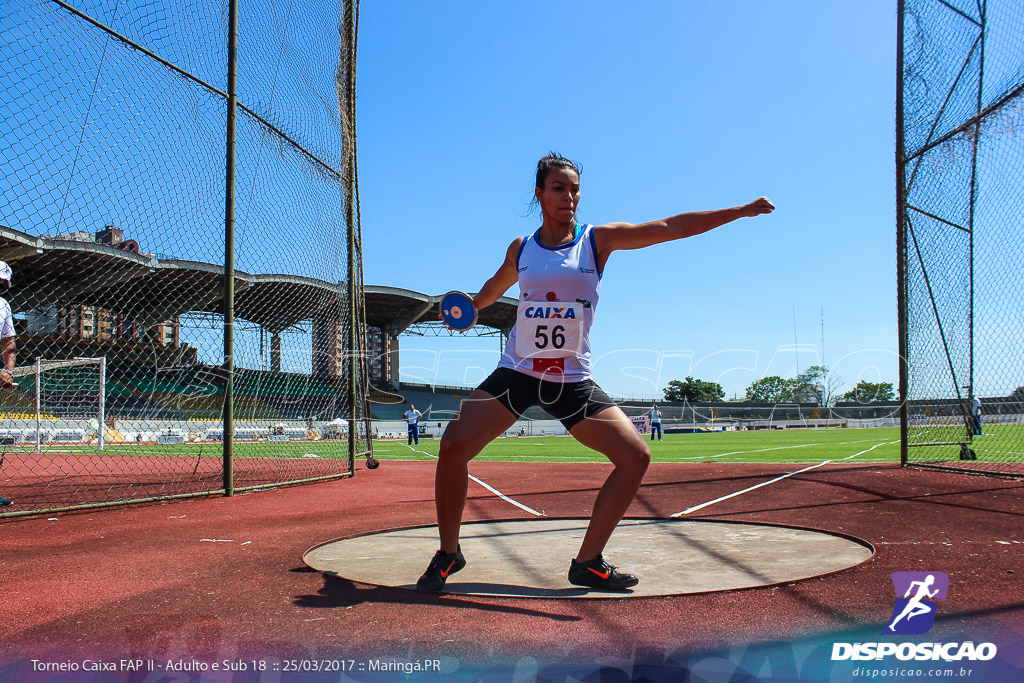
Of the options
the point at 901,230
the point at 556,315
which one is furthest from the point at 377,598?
the point at 901,230

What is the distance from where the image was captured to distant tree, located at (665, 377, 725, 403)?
104m

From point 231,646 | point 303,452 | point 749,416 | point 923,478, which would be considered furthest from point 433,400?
point 231,646

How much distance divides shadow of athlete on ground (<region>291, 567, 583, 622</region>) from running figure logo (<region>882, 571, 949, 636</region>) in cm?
118

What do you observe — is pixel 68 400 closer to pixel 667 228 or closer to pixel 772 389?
pixel 667 228

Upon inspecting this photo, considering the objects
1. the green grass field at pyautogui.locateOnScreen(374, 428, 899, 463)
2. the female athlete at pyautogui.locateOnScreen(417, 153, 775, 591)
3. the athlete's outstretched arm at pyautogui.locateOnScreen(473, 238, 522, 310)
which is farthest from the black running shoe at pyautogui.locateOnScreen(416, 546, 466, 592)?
the green grass field at pyautogui.locateOnScreen(374, 428, 899, 463)

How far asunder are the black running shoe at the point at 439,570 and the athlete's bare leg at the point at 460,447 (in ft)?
0.16

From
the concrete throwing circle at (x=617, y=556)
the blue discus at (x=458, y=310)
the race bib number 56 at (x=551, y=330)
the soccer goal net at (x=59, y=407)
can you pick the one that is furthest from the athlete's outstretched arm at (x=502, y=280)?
the soccer goal net at (x=59, y=407)

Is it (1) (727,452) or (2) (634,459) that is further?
(1) (727,452)

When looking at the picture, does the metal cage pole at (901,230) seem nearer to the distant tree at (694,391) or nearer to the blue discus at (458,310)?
the blue discus at (458,310)

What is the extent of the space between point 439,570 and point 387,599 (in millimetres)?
308

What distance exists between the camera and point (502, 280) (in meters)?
3.89

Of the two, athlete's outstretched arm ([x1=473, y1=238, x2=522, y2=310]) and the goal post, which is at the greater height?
athlete's outstretched arm ([x1=473, y1=238, x2=522, y2=310])

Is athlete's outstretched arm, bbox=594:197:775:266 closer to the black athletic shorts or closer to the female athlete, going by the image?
the female athlete

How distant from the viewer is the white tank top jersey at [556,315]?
3.40 meters
